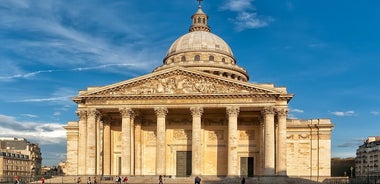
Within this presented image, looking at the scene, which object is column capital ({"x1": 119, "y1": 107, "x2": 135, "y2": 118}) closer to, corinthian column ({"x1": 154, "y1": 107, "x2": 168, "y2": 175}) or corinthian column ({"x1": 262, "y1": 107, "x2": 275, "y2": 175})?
corinthian column ({"x1": 154, "y1": 107, "x2": 168, "y2": 175})

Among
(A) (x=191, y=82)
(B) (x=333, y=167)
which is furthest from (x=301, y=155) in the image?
(B) (x=333, y=167)

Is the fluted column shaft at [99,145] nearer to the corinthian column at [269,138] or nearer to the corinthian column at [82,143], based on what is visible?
the corinthian column at [82,143]

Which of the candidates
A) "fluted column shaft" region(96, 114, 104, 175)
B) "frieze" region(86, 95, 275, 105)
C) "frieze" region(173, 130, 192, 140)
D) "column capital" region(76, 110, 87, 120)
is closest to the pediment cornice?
"frieze" region(86, 95, 275, 105)

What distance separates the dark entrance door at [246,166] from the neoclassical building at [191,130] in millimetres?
11

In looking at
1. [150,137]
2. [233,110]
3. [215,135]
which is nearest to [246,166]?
[215,135]

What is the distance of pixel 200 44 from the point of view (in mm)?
75062

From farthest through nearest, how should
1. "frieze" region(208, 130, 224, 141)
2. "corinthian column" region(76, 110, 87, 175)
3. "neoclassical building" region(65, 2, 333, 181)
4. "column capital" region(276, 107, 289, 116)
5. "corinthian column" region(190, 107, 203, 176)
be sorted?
"frieze" region(208, 130, 224, 141) → "corinthian column" region(76, 110, 87, 175) → "column capital" region(276, 107, 289, 116) → "neoclassical building" region(65, 2, 333, 181) → "corinthian column" region(190, 107, 203, 176)

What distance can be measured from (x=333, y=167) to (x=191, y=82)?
221 feet

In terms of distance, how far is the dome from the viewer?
246 ft

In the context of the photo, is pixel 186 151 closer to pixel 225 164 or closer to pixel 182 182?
pixel 225 164

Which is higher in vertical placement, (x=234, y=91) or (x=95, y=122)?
(x=234, y=91)

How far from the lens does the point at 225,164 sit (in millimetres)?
53062

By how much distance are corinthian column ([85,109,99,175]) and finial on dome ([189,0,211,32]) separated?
36103mm

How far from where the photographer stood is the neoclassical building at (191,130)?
4803 centimetres
